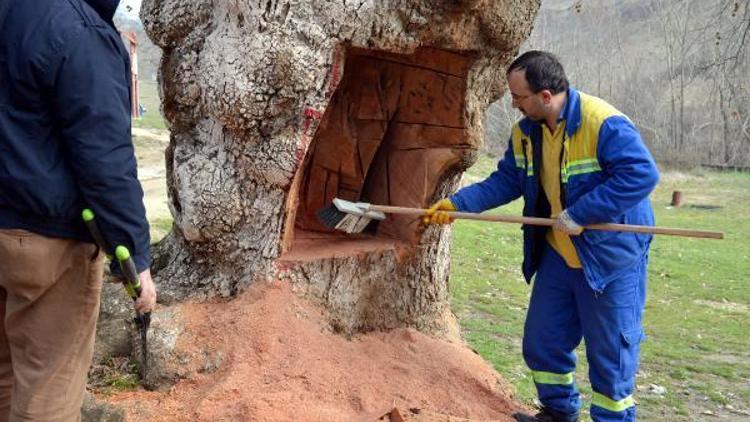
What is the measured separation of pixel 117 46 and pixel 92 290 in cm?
95

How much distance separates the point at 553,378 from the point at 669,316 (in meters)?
4.72

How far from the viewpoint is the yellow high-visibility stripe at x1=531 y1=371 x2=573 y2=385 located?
14.0 feet

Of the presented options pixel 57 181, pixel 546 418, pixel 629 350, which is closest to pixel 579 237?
pixel 629 350

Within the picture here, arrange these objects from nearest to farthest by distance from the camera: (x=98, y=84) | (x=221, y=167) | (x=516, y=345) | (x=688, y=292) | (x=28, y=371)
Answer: (x=98, y=84) < (x=28, y=371) < (x=221, y=167) < (x=516, y=345) < (x=688, y=292)

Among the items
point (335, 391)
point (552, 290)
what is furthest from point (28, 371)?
point (552, 290)

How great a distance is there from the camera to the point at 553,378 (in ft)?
14.1

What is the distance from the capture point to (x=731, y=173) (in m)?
26.6

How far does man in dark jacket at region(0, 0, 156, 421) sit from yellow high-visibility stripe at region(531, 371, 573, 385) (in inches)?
95.4

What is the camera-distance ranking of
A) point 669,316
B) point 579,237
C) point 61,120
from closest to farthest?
point 61,120 → point 579,237 → point 669,316

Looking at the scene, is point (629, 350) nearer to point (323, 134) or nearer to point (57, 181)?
point (323, 134)

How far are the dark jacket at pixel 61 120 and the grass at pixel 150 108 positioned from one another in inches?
84.5

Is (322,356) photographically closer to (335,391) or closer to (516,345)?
(335,391)

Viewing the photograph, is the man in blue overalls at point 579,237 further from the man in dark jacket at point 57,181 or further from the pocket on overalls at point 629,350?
the man in dark jacket at point 57,181

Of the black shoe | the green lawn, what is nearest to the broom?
the black shoe
